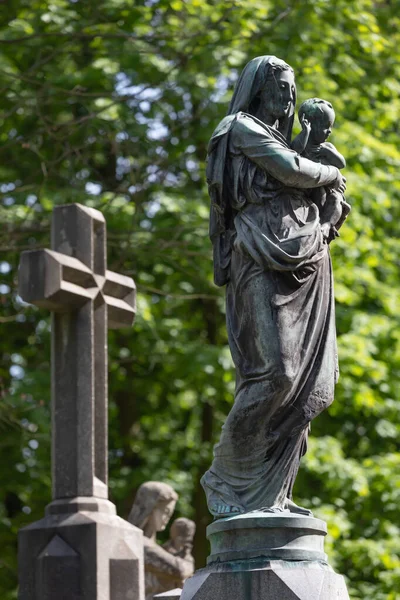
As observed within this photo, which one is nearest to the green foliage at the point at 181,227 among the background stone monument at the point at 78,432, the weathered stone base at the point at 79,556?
the background stone monument at the point at 78,432

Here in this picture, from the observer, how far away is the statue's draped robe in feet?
22.7

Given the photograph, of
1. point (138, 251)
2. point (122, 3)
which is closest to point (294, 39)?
point (122, 3)

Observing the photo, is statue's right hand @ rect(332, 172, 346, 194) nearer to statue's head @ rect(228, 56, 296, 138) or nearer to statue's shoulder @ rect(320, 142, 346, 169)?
statue's shoulder @ rect(320, 142, 346, 169)

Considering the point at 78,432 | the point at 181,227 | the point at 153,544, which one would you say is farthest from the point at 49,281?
the point at 181,227

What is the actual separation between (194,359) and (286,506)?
983 centimetres

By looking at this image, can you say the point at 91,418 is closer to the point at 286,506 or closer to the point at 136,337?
the point at 286,506

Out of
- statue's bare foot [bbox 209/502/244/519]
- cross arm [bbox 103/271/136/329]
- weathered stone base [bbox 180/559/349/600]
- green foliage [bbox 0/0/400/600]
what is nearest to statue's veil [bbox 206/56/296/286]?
statue's bare foot [bbox 209/502/244/519]

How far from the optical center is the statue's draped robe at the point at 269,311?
6922mm

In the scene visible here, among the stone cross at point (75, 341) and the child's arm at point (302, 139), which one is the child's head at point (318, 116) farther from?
the stone cross at point (75, 341)

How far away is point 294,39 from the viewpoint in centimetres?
1745

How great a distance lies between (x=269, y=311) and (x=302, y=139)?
39.1 inches

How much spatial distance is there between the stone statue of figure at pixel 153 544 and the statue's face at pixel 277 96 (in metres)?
4.28

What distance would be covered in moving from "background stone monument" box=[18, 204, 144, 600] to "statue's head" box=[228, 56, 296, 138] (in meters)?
2.28

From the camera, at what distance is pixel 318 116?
24.3 feet
